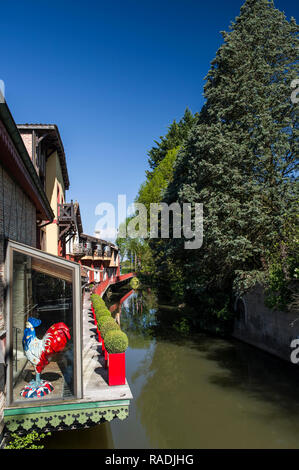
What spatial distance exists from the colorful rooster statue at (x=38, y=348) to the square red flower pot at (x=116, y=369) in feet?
3.37

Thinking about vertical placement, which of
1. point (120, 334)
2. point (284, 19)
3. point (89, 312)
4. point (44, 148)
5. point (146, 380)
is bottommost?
point (146, 380)

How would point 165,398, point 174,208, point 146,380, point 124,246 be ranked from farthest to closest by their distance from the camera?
point 124,246 → point 174,208 → point 146,380 → point 165,398

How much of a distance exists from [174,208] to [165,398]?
33.4 ft

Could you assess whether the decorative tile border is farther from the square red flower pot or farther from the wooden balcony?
the wooden balcony

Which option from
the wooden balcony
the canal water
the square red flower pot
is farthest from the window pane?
the wooden balcony

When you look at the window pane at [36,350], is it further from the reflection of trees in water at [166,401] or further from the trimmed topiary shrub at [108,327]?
the reflection of trees in water at [166,401]

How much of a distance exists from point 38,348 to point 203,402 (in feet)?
18.1

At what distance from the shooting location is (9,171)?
6.29m

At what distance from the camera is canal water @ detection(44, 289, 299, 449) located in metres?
7.52

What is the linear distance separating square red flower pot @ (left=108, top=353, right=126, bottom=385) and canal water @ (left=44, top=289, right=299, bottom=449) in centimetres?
184

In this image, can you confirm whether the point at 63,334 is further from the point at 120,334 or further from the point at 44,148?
the point at 44,148

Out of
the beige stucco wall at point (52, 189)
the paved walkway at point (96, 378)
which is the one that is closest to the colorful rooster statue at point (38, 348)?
the paved walkway at point (96, 378)

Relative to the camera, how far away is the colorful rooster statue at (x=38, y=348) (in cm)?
605
